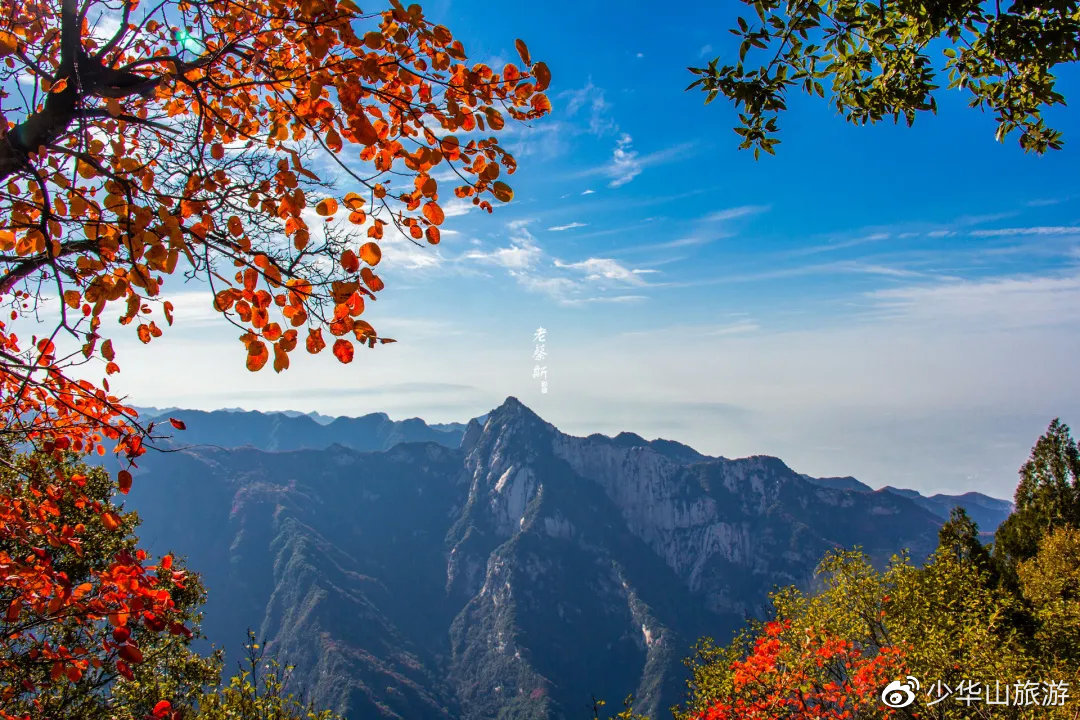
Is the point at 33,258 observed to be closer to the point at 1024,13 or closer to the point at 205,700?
the point at 1024,13

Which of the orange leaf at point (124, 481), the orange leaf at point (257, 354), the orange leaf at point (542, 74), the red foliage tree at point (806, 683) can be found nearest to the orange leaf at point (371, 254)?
the orange leaf at point (257, 354)

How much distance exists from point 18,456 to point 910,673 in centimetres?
2933

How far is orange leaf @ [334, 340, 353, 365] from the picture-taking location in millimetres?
3672

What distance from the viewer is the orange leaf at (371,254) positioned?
12.2 ft

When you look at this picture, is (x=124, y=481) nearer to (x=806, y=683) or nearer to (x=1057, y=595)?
(x=806, y=683)

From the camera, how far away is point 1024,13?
5.84 metres

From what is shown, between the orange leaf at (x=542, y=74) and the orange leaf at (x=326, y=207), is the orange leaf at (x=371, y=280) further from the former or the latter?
the orange leaf at (x=542, y=74)

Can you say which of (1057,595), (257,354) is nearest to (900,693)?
(1057,595)

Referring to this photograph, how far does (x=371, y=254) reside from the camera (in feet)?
12.3

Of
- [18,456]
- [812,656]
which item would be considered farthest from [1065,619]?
[18,456]

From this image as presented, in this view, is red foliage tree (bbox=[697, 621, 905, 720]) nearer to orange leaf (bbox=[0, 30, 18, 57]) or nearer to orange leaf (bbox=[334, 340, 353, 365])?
orange leaf (bbox=[334, 340, 353, 365])

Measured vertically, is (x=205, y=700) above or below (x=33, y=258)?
below

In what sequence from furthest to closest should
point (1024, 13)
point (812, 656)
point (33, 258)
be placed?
point (812, 656)
point (1024, 13)
point (33, 258)

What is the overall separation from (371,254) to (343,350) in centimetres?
71
